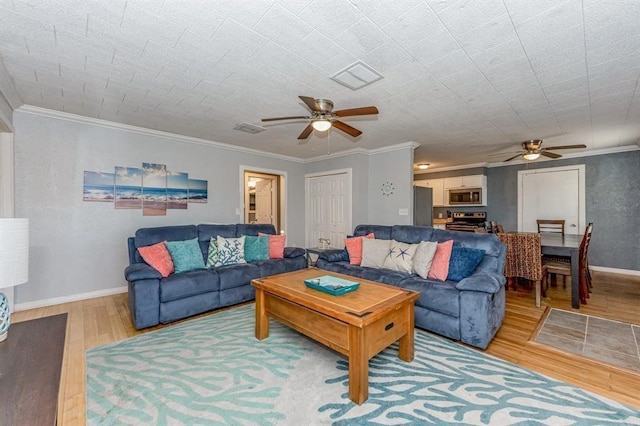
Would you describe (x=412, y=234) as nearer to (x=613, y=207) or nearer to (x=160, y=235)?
(x=160, y=235)

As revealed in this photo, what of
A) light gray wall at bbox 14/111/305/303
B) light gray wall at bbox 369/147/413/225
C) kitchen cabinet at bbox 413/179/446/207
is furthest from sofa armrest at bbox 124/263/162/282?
kitchen cabinet at bbox 413/179/446/207

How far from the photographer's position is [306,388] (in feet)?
6.36

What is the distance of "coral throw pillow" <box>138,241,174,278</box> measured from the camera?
10.4ft

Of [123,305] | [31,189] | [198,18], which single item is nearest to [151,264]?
[123,305]

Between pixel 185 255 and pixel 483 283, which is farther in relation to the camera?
pixel 185 255

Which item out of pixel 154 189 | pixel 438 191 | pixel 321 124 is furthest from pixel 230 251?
pixel 438 191

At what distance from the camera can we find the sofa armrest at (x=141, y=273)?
285 cm

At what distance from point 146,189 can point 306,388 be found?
380cm

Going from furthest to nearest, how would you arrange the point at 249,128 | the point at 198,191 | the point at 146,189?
the point at 198,191 → the point at 146,189 → the point at 249,128

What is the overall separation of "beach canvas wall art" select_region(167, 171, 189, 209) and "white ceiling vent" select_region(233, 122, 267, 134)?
1.31 meters

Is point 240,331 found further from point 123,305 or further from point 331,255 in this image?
point 123,305

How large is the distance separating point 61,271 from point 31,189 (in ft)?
3.53

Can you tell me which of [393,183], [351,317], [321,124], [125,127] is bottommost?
[351,317]

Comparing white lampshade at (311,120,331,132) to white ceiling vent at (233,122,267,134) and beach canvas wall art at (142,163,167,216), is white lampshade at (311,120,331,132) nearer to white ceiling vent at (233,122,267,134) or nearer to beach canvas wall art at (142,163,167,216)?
white ceiling vent at (233,122,267,134)
